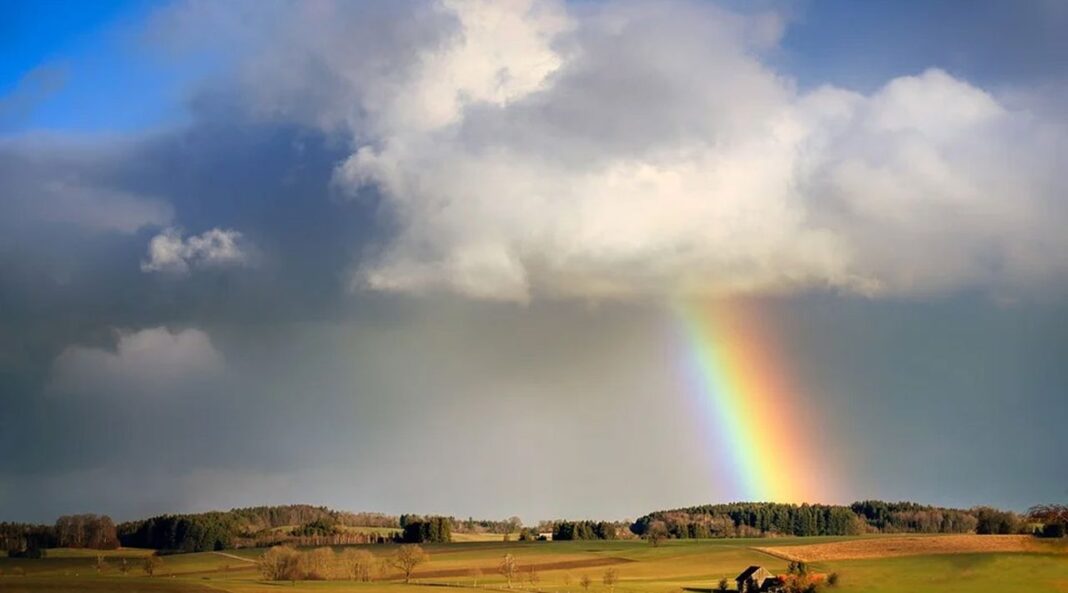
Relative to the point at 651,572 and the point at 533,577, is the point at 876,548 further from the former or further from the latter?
the point at 533,577

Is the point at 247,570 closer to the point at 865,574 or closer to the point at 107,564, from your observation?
the point at 107,564

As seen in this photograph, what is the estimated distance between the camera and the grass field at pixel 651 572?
62.1 metres

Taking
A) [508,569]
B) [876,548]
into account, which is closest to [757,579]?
[876,548]

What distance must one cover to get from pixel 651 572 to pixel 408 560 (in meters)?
39.6

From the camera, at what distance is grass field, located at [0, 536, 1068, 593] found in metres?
62.1

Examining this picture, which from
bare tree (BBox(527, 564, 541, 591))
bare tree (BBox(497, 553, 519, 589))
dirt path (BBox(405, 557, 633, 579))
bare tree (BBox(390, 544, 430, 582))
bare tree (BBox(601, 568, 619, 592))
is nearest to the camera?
bare tree (BBox(601, 568, 619, 592))

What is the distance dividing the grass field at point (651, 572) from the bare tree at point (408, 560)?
2.14 metres

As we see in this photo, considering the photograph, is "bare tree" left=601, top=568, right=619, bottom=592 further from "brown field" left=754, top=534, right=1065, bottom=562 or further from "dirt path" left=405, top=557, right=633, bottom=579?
"brown field" left=754, top=534, right=1065, bottom=562

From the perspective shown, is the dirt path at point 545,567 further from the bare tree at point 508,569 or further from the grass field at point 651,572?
the bare tree at point 508,569

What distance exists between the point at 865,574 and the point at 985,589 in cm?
973

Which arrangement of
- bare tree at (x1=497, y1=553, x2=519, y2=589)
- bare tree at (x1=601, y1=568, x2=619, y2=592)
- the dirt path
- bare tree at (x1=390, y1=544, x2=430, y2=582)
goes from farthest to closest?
bare tree at (x1=390, y1=544, x2=430, y2=582)
the dirt path
bare tree at (x1=497, y1=553, x2=519, y2=589)
bare tree at (x1=601, y1=568, x2=619, y2=592)

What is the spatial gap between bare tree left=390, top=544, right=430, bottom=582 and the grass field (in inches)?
84.2

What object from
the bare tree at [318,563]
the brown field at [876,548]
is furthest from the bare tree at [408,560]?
the brown field at [876,548]

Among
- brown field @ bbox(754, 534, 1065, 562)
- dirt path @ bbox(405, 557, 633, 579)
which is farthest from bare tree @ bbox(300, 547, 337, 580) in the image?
brown field @ bbox(754, 534, 1065, 562)
